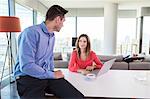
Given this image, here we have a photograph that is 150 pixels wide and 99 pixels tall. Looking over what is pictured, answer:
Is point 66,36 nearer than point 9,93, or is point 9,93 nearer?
point 9,93

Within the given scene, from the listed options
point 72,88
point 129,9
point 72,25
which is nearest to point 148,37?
point 129,9

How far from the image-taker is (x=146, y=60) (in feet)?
13.3

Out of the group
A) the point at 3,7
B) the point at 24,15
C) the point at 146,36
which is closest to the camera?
the point at 3,7

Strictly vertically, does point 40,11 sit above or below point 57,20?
above

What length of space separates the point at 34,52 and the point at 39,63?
121 millimetres

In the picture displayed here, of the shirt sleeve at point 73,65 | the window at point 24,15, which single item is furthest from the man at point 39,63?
Answer: the window at point 24,15

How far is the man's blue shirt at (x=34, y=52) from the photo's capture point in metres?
1.39

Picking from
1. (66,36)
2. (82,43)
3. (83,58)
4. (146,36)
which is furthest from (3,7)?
(146,36)

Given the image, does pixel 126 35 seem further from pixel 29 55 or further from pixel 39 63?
pixel 29 55

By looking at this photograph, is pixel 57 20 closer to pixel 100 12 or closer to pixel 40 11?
pixel 40 11

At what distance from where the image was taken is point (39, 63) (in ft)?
4.94

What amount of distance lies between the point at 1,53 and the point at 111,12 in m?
4.63

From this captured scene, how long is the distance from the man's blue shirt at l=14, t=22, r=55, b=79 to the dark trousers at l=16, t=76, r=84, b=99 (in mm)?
63

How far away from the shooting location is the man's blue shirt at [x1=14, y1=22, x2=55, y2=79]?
1.39 meters
